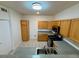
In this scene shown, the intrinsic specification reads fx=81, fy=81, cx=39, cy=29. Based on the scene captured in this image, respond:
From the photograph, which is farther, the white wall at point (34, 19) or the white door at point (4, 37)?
the white wall at point (34, 19)

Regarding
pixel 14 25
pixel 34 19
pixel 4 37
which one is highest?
pixel 34 19

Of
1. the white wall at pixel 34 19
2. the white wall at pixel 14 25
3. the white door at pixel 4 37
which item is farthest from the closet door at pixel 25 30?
the white door at pixel 4 37

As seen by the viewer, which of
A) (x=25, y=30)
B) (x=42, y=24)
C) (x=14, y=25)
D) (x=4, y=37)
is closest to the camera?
(x=4, y=37)

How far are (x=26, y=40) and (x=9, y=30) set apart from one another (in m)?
3.32

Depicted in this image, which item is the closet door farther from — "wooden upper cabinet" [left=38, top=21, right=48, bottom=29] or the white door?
the white door

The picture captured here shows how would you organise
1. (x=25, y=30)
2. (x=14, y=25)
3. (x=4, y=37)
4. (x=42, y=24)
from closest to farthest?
(x=4, y=37) → (x=14, y=25) → (x=25, y=30) → (x=42, y=24)

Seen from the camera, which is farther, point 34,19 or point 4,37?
point 34,19

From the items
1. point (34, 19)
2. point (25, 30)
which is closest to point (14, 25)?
point (25, 30)

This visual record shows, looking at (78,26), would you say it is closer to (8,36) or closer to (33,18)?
(8,36)

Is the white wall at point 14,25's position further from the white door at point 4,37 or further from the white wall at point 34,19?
the white wall at point 34,19

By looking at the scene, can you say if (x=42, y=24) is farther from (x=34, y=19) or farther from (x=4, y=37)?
(x=4, y=37)

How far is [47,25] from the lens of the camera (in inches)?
285

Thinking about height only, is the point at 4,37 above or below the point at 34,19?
below

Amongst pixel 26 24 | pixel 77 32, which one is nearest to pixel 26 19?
pixel 26 24
